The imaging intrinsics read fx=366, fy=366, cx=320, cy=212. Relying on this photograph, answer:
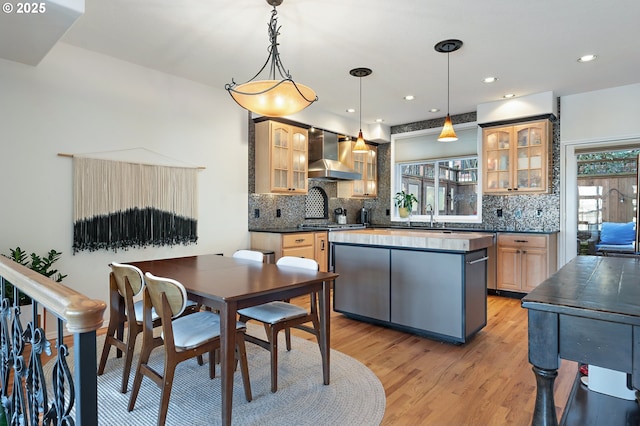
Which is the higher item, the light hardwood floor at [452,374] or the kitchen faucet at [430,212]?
the kitchen faucet at [430,212]

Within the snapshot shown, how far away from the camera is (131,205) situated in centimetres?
377

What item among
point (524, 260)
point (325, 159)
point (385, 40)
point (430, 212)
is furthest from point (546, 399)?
point (430, 212)

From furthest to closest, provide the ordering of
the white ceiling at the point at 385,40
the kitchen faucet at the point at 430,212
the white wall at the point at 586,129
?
1. the kitchen faucet at the point at 430,212
2. the white wall at the point at 586,129
3. the white ceiling at the point at 385,40

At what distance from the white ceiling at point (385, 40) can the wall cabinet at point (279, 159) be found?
0.77 m

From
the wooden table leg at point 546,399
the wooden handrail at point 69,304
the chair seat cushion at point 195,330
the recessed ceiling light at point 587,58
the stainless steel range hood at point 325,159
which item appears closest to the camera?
the wooden handrail at point 69,304

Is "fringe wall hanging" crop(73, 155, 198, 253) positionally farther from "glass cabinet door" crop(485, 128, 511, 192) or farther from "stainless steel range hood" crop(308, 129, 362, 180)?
"glass cabinet door" crop(485, 128, 511, 192)

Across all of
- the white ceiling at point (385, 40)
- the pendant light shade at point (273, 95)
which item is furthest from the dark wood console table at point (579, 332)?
the white ceiling at point (385, 40)

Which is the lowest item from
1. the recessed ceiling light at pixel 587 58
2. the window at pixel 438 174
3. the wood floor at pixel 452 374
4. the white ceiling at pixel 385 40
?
the wood floor at pixel 452 374

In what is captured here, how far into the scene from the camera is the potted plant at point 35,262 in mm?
2900

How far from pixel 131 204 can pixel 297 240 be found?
2.01m

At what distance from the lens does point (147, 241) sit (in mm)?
3896

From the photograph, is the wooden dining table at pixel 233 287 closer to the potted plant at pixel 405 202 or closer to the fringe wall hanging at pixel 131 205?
the fringe wall hanging at pixel 131 205

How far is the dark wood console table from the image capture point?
114cm

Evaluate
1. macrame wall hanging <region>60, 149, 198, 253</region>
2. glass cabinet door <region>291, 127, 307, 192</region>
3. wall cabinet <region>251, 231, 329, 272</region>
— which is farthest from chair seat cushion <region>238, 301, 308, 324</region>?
glass cabinet door <region>291, 127, 307, 192</region>
